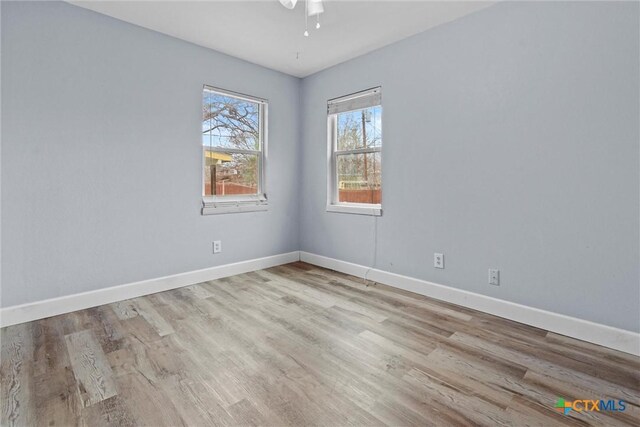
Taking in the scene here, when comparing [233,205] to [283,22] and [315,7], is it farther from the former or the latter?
[315,7]

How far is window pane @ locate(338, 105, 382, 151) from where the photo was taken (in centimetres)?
338

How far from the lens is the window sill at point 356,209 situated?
132 inches

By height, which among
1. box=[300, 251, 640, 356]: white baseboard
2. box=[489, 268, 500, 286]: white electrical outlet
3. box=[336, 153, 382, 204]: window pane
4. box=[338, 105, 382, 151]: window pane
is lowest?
box=[300, 251, 640, 356]: white baseboard

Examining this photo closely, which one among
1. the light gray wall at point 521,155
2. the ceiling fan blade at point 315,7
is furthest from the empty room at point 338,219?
the ceiling fan blade at point 315,7

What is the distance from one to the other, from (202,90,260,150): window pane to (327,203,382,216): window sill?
3.93 feet

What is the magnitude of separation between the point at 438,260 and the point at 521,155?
108 cm

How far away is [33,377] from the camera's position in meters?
1.66

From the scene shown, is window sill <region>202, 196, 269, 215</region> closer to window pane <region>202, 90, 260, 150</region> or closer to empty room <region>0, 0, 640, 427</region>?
empty room <region>0, 0, 640, 427</region>

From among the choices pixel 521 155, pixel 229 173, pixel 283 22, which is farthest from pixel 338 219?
pixel 283 22

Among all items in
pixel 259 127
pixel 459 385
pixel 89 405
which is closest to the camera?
pixel 89 405

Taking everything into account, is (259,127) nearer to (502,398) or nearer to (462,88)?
(462,88)

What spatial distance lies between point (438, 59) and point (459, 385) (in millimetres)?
2551

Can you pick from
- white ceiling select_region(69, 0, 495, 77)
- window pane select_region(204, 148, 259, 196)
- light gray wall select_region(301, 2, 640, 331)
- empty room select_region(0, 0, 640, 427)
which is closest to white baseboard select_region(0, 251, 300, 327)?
empty room select_region(0, 0, 640, 427)

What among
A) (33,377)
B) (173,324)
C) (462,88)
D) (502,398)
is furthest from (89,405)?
(462,88)
